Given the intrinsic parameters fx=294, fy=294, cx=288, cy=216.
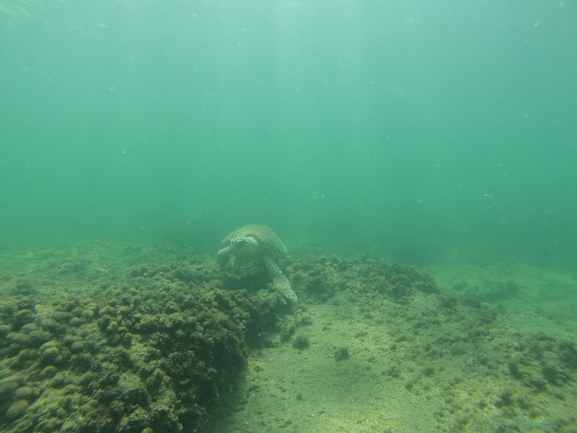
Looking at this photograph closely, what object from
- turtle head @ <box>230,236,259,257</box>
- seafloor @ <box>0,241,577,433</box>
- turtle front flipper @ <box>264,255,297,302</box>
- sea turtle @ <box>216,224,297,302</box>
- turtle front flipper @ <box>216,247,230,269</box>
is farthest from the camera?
turtle front flipper @ <box>216,247,230,269</box>

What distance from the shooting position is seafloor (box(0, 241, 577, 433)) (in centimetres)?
266

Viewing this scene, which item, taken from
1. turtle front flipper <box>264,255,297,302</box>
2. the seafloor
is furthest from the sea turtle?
the seafloor

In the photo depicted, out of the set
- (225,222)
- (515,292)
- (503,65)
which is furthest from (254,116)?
(515,292)

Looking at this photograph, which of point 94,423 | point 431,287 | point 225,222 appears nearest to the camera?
point 94,423

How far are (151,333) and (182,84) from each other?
5633 centimetres

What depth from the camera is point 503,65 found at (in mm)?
37688

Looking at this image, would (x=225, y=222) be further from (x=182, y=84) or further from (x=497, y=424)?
(x=182, y=84)

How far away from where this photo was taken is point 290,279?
355 inches

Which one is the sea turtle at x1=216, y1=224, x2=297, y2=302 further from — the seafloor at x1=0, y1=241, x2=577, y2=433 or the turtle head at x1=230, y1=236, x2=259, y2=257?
the seafloor at x1=0, y1=241, x2=577, y2=433

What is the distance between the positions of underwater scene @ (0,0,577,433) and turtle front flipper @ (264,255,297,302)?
5 cm

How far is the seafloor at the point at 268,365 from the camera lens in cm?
266

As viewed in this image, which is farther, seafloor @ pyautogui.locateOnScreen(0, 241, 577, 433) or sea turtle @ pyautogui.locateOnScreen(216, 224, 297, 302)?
sea turtle @ pyautogui.locateOnScreen(216, 224, 297, 302)

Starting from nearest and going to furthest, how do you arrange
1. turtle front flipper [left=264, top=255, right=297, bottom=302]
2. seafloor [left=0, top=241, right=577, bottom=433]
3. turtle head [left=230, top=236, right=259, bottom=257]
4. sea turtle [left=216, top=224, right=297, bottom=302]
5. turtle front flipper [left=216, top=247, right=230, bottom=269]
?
seafloor [left=0, top=241, right=577, bottom=433] < turtle front flipper [left=264, top=255, right=297, bottom=302] < sea turtle [left=216, top=224, right=297, bottom=302] < turtle head [left=230, top=236, right=259, bottom=257] < turtle front flipper [left=216, top=247, right=230, bottom=269]

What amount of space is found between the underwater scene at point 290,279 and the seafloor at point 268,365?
3cm
